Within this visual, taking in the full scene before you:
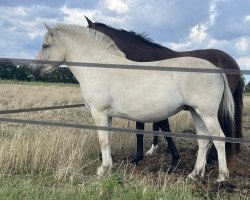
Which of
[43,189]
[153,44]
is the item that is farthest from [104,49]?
[43,189]

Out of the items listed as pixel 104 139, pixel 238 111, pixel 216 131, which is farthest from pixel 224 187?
pixel 238 111

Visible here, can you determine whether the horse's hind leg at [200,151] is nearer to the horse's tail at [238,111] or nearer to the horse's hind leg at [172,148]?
the horse's hind leg at [172,148]

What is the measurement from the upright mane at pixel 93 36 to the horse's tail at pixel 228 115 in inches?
65.5

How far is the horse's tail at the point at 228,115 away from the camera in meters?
5.60

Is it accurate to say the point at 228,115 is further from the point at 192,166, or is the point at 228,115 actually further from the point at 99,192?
the point at 99,192

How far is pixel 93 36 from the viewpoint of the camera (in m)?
6.04

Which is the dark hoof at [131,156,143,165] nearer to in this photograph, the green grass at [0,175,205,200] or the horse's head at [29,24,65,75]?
the horse's head at [29,24,65,75]

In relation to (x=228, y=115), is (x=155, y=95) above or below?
above

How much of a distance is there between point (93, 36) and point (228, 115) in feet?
7.64

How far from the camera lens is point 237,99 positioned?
7219 mm

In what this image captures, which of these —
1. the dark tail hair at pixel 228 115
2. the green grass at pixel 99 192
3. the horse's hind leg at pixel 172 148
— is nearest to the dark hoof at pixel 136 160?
the horse's hind leg at pixel 172 148

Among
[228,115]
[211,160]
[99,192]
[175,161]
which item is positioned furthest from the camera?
[211,160]

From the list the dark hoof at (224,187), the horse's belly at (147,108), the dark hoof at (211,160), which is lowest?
the dark hoof at (211,160)

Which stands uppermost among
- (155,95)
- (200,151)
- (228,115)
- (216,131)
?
(155,95)
